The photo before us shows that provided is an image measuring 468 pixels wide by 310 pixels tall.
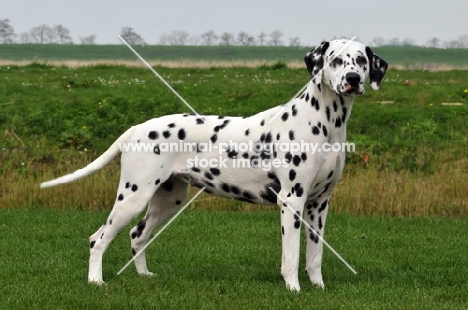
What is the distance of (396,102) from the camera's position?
26.0 meters

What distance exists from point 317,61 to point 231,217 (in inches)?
207

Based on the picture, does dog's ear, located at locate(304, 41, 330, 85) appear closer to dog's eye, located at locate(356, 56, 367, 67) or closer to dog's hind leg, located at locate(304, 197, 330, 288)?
dog's eye, located at locate(356, 56, 367, 67)

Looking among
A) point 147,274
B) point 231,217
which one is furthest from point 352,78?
point 231,217

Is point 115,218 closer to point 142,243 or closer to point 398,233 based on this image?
point 142,243

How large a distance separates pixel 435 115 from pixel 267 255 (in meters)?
14.3

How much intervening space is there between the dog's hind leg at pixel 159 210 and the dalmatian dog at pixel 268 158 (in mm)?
11

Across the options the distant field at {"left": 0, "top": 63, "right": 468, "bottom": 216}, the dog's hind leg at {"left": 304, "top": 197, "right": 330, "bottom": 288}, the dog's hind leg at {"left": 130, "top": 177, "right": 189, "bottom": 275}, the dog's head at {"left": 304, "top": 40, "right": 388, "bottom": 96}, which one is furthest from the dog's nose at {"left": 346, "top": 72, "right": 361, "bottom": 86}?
the distant field at {"left": 0, "top": 63, "right": 468, "bottom": 216}

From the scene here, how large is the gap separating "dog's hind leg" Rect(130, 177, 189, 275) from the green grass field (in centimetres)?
30

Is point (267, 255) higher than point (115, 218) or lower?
lower

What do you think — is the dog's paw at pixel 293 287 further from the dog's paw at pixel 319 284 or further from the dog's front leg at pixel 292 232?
the dog's paw at pixel 319 284

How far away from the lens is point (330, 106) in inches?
328

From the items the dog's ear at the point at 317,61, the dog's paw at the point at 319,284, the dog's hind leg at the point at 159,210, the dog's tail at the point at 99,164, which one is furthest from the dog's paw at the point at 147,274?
the dog's ear at the point at 317,61

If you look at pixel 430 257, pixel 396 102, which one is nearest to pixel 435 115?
pixel 396 102

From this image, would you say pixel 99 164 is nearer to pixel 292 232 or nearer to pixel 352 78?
pixel 292 232
